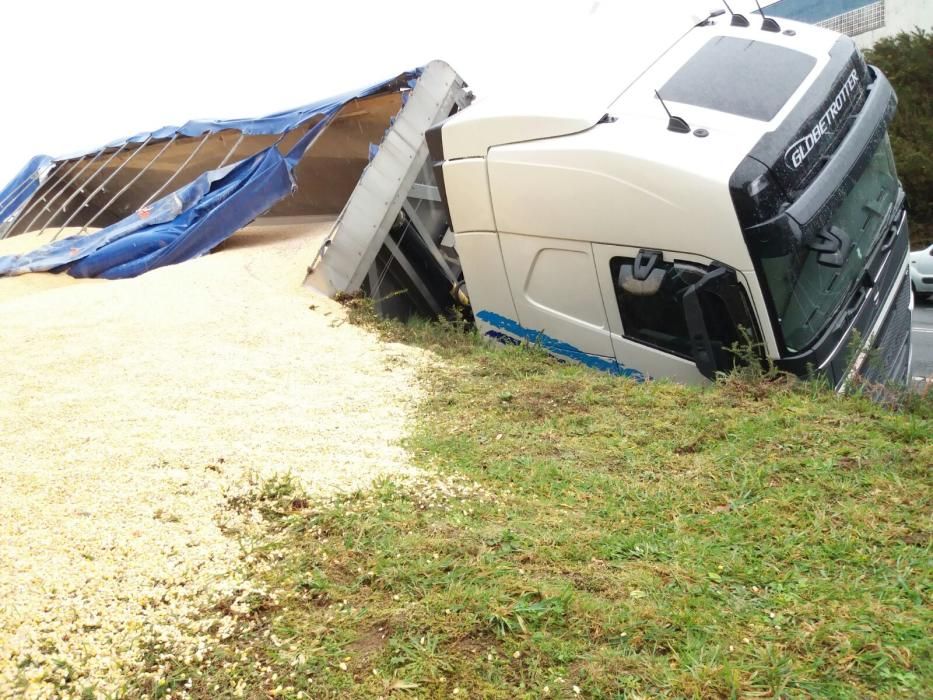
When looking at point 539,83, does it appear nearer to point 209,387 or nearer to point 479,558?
point 209,387

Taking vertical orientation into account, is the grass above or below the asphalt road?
above

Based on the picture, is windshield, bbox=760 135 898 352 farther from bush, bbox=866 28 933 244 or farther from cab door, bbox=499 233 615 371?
bush, bbox=866 28 933 244

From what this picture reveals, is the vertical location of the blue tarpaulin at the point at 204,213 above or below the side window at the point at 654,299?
above

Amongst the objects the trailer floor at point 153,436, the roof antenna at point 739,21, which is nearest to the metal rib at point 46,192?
the trailer floor at point 153,436

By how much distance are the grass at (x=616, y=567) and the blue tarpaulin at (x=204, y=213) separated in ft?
19.7

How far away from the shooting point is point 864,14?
78.8 ft

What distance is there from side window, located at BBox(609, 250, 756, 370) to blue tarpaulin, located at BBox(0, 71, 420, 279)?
5089 mm

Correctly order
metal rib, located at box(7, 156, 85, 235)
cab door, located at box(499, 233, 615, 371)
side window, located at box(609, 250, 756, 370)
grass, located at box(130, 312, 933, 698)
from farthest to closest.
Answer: metal rib, located at box(7, 156, 85, 235)
cab door, located at box(499, 233, 615, 371)
side window, located at box(609, 250, 756, 370)
grass, located at box(130, 312, 933, 698)

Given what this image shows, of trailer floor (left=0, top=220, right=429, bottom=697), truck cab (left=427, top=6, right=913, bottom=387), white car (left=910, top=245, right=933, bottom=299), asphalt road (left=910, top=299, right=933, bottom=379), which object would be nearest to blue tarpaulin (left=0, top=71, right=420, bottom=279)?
trailer floor (left=0, top=220, right=429, bottom=697)

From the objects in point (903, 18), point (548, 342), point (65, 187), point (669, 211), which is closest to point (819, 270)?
point (669, 211)

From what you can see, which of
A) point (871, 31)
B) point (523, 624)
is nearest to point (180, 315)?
point (523, 624)

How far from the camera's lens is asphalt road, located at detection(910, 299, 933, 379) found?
415 inches

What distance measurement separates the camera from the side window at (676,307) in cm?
577

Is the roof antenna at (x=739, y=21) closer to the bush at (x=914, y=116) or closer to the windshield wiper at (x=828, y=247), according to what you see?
the windshield wiper at (x=828, y=247)
